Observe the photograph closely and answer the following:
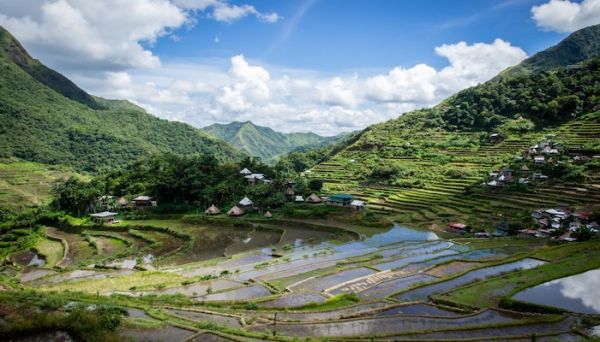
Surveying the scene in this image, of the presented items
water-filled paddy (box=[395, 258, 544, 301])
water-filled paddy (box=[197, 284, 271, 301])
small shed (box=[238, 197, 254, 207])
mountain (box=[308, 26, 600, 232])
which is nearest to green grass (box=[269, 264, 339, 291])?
water-filled paddy (box=[197, 284, 271, 301])

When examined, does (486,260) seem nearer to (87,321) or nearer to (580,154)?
(87,321)

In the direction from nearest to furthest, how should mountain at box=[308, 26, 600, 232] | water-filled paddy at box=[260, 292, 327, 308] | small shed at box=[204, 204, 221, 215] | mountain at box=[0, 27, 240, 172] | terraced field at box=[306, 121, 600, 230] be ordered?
1. water-filled paddy at box=[260, 292, 327, 308]
2. terraced field at box=[306, 121, 600, 230]
3. mountain at box=[308, 26, 600, 232]
4. small shed at box=[204, 204, 221, 215]
5. mountain at box=[0, 27, 240, 172]

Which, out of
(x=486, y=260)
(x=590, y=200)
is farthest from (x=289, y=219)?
(x=590, y=200)

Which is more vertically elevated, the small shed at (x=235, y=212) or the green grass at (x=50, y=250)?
the small shed at (x=235, y=212)

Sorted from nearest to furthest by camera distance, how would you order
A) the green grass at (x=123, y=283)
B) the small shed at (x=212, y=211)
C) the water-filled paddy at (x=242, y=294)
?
1. the water-filled paddy at (x=242, y=294)
2. the green grass at (x=123, y=283)
3. the small shed at (x=212, y=211)

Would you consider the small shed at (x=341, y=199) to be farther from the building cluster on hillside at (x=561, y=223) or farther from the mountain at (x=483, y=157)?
the building cluster on hillside at (x=561, y=223)

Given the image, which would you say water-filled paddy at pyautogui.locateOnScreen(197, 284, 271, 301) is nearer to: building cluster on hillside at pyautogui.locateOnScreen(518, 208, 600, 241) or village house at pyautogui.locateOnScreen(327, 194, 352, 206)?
building cluster on hillside at pyautogui.locateOnScreen(518, 208, 600, 241)

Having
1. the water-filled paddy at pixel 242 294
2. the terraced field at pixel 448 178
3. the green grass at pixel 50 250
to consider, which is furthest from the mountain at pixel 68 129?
the water-filled paddy at pixel 242 294
